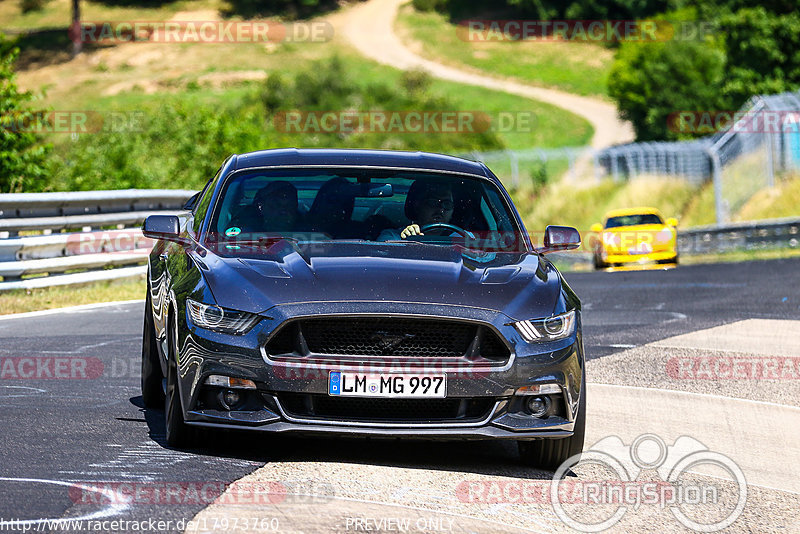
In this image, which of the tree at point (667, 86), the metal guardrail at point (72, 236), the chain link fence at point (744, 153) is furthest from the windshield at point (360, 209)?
the tree at point (667, 86)

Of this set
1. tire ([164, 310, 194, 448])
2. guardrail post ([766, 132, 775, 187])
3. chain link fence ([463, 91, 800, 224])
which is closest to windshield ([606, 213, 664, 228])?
chain link fence ([463, 91, 800, 224])

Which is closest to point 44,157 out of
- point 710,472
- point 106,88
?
point 710,472

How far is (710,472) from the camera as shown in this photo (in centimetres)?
666

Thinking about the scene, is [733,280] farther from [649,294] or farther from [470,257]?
[470,257]

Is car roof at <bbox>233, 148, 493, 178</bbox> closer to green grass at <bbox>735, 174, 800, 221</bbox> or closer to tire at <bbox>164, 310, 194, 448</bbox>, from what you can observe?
tire at <bbox>164, 310, 194, 448</bbox>

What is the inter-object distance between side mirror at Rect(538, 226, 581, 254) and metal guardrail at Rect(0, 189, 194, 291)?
338 inches

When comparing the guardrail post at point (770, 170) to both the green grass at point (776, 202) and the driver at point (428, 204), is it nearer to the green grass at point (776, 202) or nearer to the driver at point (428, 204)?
the green grass at point (776, 202)

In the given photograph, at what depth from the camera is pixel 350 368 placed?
595 centimetres

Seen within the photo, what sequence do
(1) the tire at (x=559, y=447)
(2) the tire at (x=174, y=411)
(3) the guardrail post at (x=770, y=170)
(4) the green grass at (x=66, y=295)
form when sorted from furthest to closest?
1. (3) the guardrail post at (x=770, y=170)
2. (4) the green grass at (x=66, y=295)
3. (1) the tire at (x=559, y=447)
4. (2) the tire at (x=174, y=411)

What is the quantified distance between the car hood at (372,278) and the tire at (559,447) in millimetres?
567

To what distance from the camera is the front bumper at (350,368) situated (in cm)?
596

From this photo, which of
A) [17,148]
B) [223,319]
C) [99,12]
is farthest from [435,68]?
[223,319]

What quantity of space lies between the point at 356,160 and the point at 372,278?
1.61 m

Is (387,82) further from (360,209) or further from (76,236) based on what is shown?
(360,209)
